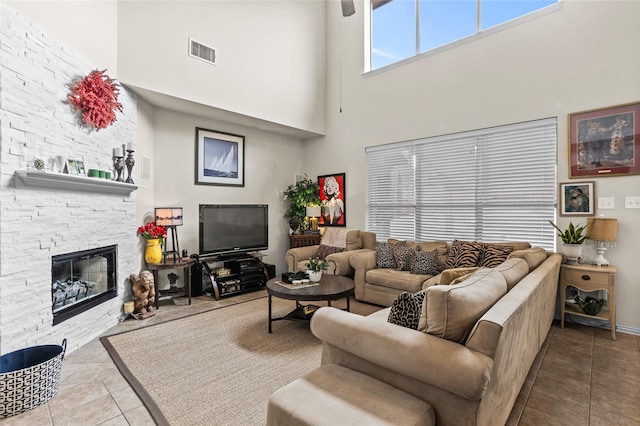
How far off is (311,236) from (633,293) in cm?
416

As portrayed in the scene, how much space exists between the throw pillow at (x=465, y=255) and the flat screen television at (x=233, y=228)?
3.01 meters

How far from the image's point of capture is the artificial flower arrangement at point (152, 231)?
384cm

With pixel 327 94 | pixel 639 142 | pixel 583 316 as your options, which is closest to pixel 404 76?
pixel 327 94

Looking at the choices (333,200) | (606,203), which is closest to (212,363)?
(333,200)

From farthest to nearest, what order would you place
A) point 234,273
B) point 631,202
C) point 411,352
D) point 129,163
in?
point 234,273, point 129,163, point 631,202, point 411,352

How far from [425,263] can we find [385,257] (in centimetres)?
56

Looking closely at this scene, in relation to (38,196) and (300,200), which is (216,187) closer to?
(300,200)

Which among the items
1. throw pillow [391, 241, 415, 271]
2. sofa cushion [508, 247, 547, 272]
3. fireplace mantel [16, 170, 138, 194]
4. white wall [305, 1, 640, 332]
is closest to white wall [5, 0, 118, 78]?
fireplace mantel [16, 170, 138, 194]

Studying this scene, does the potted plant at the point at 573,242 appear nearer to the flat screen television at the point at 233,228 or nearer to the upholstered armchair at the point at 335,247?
the upholstered armchair at the point at 335,247

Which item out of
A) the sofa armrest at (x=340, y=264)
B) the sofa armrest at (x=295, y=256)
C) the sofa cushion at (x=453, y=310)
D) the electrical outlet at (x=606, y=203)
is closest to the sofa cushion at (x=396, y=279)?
the sofa armrest at (x=340, y=264)

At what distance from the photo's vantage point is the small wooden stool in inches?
48.2

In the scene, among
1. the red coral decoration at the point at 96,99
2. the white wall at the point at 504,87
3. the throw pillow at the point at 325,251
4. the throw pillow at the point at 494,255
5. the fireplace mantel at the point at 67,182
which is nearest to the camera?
the fireplace mantel at the point at 67,182

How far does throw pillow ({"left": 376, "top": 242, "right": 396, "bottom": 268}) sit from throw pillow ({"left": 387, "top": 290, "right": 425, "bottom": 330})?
8.26ft

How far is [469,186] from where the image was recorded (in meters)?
4.28
